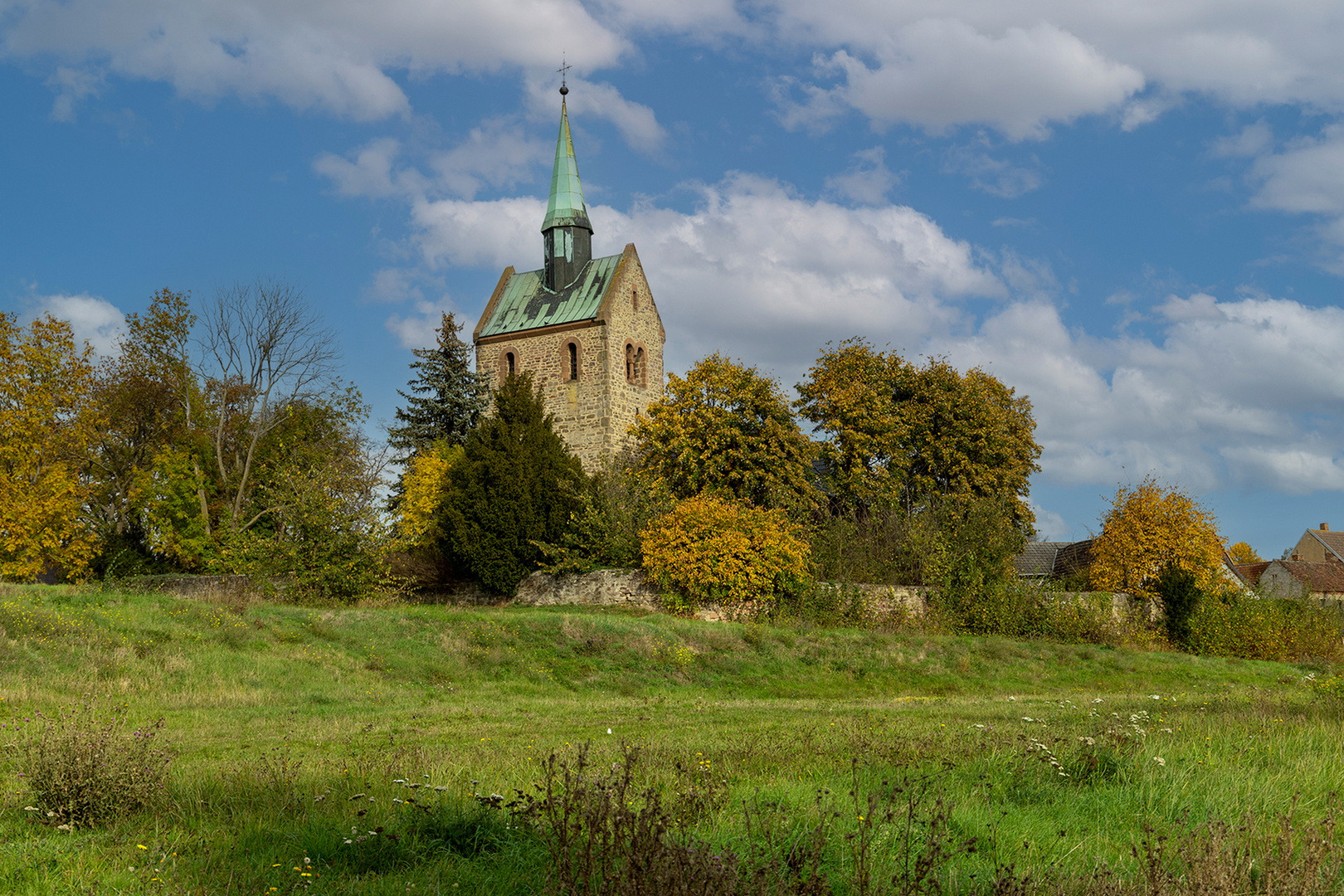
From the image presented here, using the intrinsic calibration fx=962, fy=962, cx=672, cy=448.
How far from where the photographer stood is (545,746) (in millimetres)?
8789

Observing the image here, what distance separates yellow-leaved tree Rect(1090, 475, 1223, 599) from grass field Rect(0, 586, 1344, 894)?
31.8ft

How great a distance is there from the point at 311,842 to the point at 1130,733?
5868 millimetres

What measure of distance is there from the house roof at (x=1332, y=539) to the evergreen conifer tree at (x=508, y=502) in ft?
173

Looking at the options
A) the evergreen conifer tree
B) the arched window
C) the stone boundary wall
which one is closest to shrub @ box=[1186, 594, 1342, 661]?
the stone boundary wall

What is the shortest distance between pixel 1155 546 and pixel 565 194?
1136 inches

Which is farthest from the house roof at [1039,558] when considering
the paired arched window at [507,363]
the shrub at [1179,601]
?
the paired arched window at [507,363]

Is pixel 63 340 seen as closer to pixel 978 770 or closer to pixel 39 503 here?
pixel 39 503

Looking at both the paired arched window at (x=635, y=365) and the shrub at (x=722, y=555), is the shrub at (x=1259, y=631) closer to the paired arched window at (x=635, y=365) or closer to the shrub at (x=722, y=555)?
the shrub at (x=722, y=555)

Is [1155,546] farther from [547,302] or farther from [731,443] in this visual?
[547,302]

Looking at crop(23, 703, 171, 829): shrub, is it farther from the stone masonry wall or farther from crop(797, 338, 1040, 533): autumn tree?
the stone masonry wall

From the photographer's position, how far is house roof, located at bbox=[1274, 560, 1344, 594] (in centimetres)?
4766

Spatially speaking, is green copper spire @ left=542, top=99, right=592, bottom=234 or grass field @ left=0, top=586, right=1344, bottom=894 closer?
grass field @ left=0, top=586, right=1344, bottom=894

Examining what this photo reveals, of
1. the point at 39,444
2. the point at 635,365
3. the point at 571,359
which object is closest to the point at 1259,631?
the point at 635,365

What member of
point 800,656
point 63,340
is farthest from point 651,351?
point 800,656
